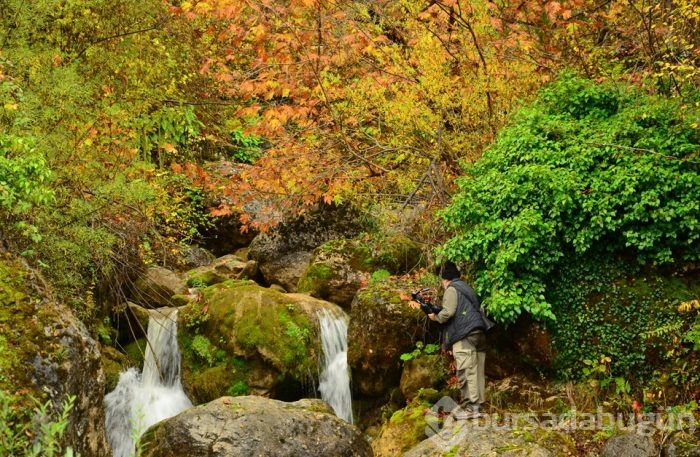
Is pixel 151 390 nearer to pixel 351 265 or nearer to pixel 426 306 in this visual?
pixel 351 265

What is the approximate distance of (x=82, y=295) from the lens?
9.62 m

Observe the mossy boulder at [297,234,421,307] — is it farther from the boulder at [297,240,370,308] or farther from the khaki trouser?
the khaki trouser

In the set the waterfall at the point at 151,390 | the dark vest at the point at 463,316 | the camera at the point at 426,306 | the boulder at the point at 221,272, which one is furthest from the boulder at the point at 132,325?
the dark vest at the point at 463,316

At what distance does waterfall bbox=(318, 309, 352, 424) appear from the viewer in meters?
10.9

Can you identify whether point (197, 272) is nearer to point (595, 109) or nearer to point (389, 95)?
point (389, 95)

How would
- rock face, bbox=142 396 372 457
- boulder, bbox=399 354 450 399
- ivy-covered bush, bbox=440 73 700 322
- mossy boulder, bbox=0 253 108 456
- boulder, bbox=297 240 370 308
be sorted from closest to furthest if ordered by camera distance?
1. mossy boulder, bbox=0 253 108 456
2. rock face, bbox=142 396 372 457
3. ivy-covered bush, bbox=440 73 700 322
4. boulder, bbox=399 354 450 399
5. boulder, bbox=297 240 370 308

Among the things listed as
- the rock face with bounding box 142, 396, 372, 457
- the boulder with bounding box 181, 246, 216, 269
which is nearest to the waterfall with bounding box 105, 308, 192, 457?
the rock face with bounding box 142, 396, 372, 457

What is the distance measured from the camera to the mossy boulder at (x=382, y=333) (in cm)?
992

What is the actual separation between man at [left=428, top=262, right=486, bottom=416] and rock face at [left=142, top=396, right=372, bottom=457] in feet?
5.10

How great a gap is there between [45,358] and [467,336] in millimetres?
4900

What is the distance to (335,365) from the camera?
11289mm

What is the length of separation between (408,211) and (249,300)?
3241 mm

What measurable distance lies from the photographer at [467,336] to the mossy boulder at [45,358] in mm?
4262

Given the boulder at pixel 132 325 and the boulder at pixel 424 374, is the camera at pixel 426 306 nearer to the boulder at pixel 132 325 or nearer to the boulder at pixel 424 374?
the boulder at pixel 424 374
